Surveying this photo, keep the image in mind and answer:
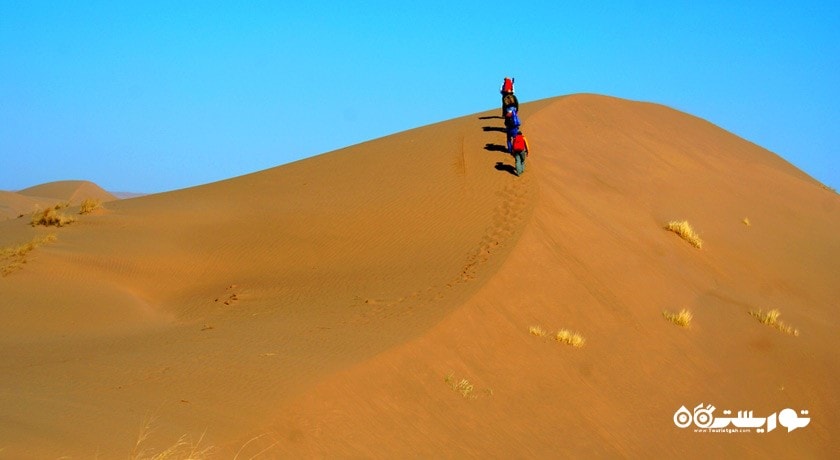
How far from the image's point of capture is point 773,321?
15.4 meters

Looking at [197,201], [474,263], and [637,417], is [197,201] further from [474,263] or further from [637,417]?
[637,417]

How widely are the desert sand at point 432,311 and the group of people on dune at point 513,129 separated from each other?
375 millimetres

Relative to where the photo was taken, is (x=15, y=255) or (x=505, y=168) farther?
(x=505, y=168)

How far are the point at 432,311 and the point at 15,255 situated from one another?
26.0 feet

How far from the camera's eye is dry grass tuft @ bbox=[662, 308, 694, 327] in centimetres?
1461

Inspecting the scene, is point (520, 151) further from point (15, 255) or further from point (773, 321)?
point (15, 255)

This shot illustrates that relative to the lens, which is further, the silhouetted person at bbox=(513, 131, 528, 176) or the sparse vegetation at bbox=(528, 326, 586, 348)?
the silhouetted person at bbox=(513, 131, 528, 176)

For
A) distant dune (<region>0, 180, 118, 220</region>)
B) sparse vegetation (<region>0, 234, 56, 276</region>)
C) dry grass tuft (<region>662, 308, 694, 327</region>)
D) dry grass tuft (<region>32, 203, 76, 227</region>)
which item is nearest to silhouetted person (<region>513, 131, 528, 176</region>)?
dry grass tuft (<region>662, 308, 694, 327</region>)

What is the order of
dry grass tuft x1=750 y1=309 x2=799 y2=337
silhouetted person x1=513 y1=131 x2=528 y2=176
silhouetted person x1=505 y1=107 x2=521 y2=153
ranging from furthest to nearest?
silhouetted person x1=505 y1=107 x2=521 y2=153 < silhouetted person x1=513 y1=131 x2=528 y2=176 < dry grass tuft x1=750 y1=309 x2=799 y2=337

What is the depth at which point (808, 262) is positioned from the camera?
19.5m

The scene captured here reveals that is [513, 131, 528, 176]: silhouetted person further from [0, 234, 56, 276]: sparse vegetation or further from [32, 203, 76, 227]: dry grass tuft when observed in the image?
[32, 203, 76, 227]: dry grass tuft

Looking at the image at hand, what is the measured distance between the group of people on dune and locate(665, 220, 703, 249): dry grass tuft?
3.30 metres

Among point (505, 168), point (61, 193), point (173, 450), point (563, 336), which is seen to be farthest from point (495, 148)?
point (61, 193)

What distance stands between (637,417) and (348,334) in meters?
4.12
